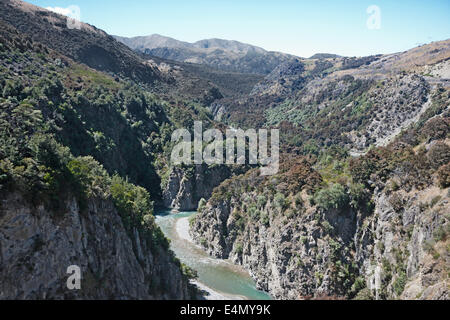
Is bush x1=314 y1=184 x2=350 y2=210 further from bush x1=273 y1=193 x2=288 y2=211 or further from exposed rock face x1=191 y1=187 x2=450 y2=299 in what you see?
bush x1=273 y1=193 x2=288 y2=211

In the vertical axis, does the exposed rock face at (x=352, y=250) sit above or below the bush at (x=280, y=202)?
below

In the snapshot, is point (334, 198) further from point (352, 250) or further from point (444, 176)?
point (444, 176)

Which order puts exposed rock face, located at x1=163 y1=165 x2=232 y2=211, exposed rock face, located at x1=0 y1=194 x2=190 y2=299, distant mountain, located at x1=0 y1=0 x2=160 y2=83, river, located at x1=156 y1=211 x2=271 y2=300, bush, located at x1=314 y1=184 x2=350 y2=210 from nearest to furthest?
exposed rock face, located at x1=0 y1=194 x2=190 y2=299, bush, located at x1=314 y1=184 x2=350 y2=210, river, located at x1=156 y1=211 x2=271 y2=300, exposed rock face, located at x1=163 y1=165 x2=232 y2=211, distant mountain, located at x1=0 y1=0 x2=160 y2=83

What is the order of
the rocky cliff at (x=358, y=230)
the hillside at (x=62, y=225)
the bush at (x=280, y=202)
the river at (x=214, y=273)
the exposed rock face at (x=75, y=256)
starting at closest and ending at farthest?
the exposed rock face at (x=75, y=256) → the hillside at (x=62, y=225) → the rocky cliff at (x=358, y=230) → the river at (x=214, y=273) → the bush at (x=280, y=202)

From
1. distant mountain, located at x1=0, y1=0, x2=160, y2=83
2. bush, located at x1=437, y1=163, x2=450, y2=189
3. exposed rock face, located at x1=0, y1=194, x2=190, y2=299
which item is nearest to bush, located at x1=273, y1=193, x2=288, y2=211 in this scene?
exposed rock face, located at x1=0, y1=194, x2=190, y2=299

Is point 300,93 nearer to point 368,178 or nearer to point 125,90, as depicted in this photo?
point 125,90

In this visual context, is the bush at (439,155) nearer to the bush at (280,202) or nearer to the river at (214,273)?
the bush at (280,202)

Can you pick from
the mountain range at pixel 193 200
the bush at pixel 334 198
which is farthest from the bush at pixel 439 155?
the bush at pixel 334 198
